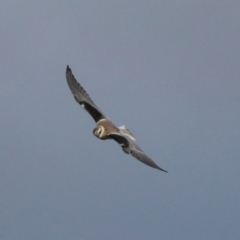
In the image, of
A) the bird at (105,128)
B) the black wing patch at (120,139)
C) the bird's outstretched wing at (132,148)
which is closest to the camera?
the bird's outstretched wing at (132,148)

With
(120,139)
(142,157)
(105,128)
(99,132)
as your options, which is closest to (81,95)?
(105,128)

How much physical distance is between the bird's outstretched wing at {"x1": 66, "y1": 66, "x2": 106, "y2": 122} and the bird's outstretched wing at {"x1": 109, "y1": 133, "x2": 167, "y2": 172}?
271 centimetres

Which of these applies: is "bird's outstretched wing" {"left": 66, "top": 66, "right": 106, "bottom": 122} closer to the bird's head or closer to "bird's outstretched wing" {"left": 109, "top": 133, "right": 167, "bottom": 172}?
the bird's head

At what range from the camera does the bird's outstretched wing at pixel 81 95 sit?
36.6 m

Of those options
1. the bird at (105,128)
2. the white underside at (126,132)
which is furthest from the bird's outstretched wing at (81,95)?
the white underside at (126,132)

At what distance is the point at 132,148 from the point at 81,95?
238 inches

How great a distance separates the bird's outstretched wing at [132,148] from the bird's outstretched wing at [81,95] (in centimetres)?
271

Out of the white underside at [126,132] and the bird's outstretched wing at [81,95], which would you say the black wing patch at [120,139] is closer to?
the white underside at [126,132]

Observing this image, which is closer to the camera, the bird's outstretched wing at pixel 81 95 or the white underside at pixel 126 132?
the white underside at pixel 126 132

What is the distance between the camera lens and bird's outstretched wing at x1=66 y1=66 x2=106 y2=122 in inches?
1441

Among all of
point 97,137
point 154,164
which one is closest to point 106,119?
point 97,137

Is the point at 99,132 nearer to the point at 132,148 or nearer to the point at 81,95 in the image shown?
the point at 132,148

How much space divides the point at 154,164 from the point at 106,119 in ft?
19.0

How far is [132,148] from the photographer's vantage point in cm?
3281
